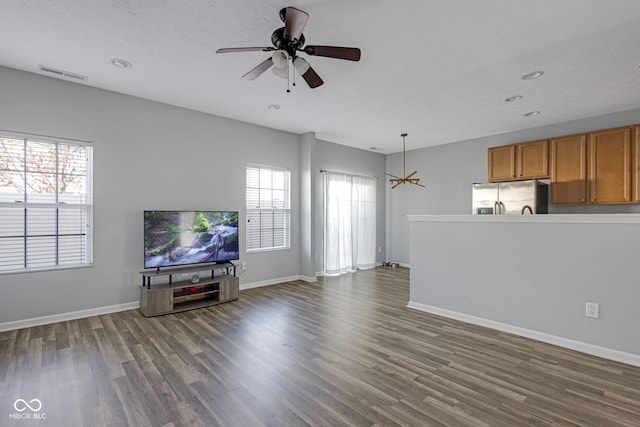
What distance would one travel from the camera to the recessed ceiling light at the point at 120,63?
321cm

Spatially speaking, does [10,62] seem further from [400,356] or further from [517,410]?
[517,410]

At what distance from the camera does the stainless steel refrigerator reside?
204 inches

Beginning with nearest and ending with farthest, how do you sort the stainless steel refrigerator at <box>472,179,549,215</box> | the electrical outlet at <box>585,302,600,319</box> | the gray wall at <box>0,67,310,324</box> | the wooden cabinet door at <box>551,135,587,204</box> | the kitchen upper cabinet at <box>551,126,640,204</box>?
the electrical outlet at <box>585,302,600,319</box>
the gray wall at <box>0,67,310,324</box>
the kitchen upper cabinet at <box>551,126,640,204</box>
the wooden cabinet door at <box>551,135,587,204</box>
the stainless steel refrigerator at <box>472,179,549,215</box>

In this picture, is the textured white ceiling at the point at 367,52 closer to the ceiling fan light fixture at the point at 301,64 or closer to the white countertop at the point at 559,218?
the ceiling fan light fixture at the point at 301,64

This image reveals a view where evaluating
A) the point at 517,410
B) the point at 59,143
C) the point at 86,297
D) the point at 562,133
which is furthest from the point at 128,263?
the point at 562,133

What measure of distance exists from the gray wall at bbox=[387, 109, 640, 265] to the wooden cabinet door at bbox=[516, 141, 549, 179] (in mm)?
259

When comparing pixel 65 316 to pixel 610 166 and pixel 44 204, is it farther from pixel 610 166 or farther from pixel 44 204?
pixel 610 166

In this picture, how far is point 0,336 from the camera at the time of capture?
3.24 m

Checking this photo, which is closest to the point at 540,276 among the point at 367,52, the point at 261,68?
the point at 367,52

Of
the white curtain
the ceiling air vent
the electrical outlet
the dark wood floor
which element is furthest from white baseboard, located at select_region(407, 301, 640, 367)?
the ceiling air vent

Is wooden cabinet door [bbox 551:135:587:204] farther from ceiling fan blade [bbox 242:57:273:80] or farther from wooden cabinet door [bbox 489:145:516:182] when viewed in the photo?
ceiling fan blade [bbox 242:57:273:80]

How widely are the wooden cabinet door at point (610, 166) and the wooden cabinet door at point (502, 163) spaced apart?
3.69ft

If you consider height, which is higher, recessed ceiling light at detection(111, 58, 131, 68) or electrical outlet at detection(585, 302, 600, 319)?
recessed ceiling light at detection(111, 58, 131, 68)

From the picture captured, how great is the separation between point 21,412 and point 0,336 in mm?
1891
